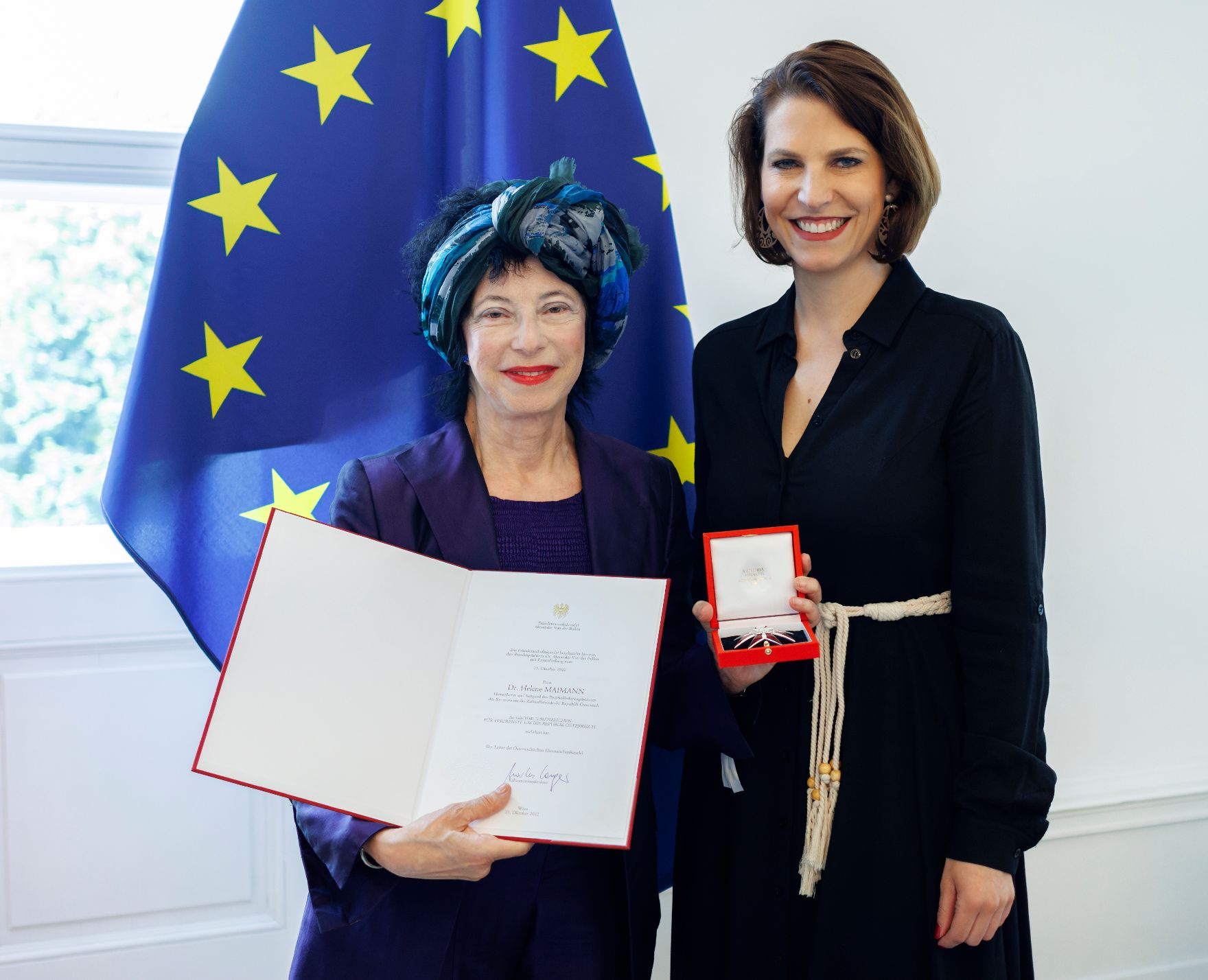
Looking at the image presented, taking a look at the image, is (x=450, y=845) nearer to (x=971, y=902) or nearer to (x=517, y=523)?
(x=517, y=523)

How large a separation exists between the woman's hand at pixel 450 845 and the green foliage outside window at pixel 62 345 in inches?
53.3

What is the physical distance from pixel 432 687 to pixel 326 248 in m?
0.96

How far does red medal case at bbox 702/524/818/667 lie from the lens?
1.28m

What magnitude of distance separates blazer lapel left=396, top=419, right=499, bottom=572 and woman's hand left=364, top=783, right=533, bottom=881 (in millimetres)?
320

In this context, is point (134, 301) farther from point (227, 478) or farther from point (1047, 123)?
point (1047, 123)

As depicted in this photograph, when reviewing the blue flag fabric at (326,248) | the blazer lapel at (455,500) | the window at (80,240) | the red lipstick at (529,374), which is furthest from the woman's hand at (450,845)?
the window at (80,240)

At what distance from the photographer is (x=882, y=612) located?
135 cm

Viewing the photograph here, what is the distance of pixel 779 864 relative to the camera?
1.39 meters

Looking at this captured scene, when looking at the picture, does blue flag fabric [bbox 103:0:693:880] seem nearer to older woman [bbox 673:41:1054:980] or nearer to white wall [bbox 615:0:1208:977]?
white wall [bbox 615:0:1208:977]

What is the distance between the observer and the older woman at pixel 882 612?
1.29 meters

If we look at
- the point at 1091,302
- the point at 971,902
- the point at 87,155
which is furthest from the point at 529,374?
the point at 1091,302

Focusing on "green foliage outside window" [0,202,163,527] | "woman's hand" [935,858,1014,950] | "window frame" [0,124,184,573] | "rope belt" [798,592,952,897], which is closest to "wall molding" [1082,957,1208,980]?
"woman's hand" [935,858,1014,950]

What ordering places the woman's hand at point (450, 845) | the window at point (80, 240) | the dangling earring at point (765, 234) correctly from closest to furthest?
the woman's hand at point (450, 845) < the dangling earring at point (765, 234) < the window at point (80, 240)
